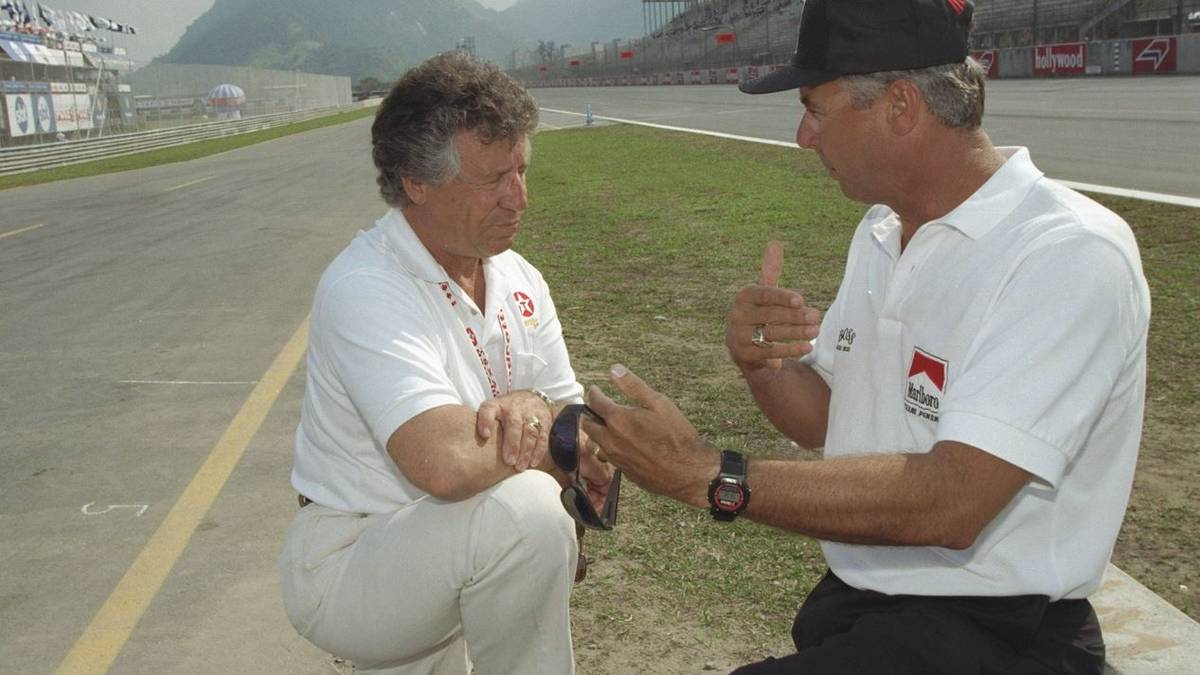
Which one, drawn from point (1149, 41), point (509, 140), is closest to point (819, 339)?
point (509, 140)

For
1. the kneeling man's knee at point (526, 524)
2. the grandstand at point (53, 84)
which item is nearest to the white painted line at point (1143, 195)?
the kneeling man's knee at point (526, 524)

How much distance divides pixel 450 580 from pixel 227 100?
193 feet

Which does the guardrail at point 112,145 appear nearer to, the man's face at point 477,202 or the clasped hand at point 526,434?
the man's face at point 477,202

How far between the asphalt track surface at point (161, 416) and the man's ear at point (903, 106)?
2375mm

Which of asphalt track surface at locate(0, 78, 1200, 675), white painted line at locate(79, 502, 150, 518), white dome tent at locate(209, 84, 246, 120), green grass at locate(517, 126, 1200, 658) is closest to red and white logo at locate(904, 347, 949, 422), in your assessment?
green grass at locate(517, 126, 1200, 658)

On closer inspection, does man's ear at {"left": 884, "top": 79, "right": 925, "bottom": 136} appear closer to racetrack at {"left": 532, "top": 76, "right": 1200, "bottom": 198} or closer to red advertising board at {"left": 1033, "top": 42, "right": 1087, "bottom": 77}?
racetrack at {"left": 532, "top": 76, "right": 1200, "bottom": 198}

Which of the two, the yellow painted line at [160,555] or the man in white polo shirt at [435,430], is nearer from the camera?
the man in white polo shirt at [435,430]

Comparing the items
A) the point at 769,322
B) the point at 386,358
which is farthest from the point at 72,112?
the point at 769,322

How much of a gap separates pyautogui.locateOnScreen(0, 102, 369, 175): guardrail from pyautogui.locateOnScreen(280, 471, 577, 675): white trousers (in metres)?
30.5

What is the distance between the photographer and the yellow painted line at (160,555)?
375 cm

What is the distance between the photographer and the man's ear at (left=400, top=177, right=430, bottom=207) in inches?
126

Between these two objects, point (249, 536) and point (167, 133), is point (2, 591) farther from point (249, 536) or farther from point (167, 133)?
point (167, 133)

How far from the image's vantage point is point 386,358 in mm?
2863

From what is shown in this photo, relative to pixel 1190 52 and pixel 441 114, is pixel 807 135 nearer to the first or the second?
pixel 441 114
